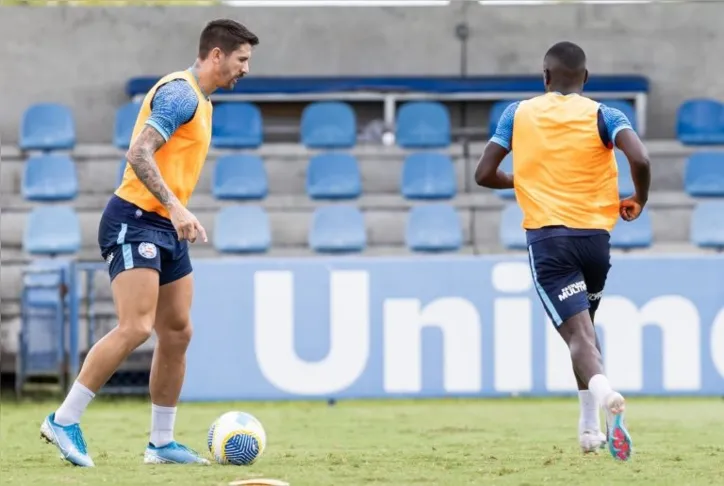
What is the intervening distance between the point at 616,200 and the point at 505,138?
636 millimetres

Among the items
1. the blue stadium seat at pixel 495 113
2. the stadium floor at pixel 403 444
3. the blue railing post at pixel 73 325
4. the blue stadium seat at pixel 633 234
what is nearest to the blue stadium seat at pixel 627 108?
the blue stadium seat at pixel 495 113

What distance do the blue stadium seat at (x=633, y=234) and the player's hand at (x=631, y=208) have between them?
7.28 m

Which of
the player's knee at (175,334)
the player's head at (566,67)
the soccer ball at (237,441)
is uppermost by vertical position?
the player's head at (566,67)

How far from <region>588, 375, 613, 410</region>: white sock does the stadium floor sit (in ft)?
1.01

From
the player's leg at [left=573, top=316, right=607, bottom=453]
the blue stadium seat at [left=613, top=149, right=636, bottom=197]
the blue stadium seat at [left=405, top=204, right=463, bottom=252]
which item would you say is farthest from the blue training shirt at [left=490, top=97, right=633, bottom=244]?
the blue stadium seat at [left=613, top=149, right=636, bottom=197]

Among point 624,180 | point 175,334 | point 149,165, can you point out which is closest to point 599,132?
point 149,165

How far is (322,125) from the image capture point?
51.3 ft

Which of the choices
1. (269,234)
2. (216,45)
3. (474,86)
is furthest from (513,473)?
(474,86)

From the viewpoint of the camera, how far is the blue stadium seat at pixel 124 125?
15266 mm

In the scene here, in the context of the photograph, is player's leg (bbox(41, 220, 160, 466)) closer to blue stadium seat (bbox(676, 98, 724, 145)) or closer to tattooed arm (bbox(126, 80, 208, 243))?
tattooed arm (bbox(126, 80, 208, 243))

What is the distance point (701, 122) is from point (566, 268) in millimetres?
9619

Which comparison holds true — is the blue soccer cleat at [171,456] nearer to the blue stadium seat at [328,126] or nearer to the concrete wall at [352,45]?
the blue stadium seat at [328,126]

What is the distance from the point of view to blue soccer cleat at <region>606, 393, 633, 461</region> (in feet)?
20.3

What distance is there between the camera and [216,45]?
Result: 6633 mm
